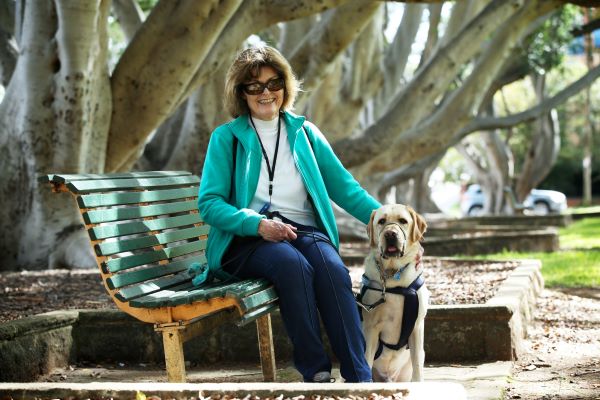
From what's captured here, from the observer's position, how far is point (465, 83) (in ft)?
59.7

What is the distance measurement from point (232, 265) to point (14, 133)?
6.48m

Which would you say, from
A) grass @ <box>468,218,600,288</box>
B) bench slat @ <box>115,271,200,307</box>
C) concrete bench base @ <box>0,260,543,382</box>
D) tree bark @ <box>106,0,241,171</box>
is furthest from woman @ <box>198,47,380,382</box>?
grass @ <box>468,218,600,288</box>

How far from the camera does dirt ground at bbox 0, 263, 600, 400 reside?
5492mm

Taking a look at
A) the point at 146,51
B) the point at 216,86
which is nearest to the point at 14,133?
the point at 146,51

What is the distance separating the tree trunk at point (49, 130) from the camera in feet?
33.3

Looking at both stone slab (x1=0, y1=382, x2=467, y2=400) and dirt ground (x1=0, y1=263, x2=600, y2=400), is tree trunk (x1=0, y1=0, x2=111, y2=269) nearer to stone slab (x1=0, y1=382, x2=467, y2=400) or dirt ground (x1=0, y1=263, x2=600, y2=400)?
dirt ground (x1=0, y1=263, x2=600, y2=400)

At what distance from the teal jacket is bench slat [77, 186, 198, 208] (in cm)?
50

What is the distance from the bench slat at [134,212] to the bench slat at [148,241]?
0.13 metres

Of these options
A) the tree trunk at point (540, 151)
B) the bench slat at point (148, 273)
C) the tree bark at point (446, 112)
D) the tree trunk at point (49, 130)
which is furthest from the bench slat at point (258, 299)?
the tree trunk at point (540, 151)

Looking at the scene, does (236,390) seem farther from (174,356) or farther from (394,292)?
(394,292)

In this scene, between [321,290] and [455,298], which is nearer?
[321,290]

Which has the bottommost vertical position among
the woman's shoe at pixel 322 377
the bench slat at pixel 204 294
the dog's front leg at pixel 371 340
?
the woman's shoe at pixel 322 377

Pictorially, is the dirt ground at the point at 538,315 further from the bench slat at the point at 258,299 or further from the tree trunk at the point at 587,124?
the tree trunk at the point at 587,124

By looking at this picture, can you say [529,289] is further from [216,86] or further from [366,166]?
[366,166]
